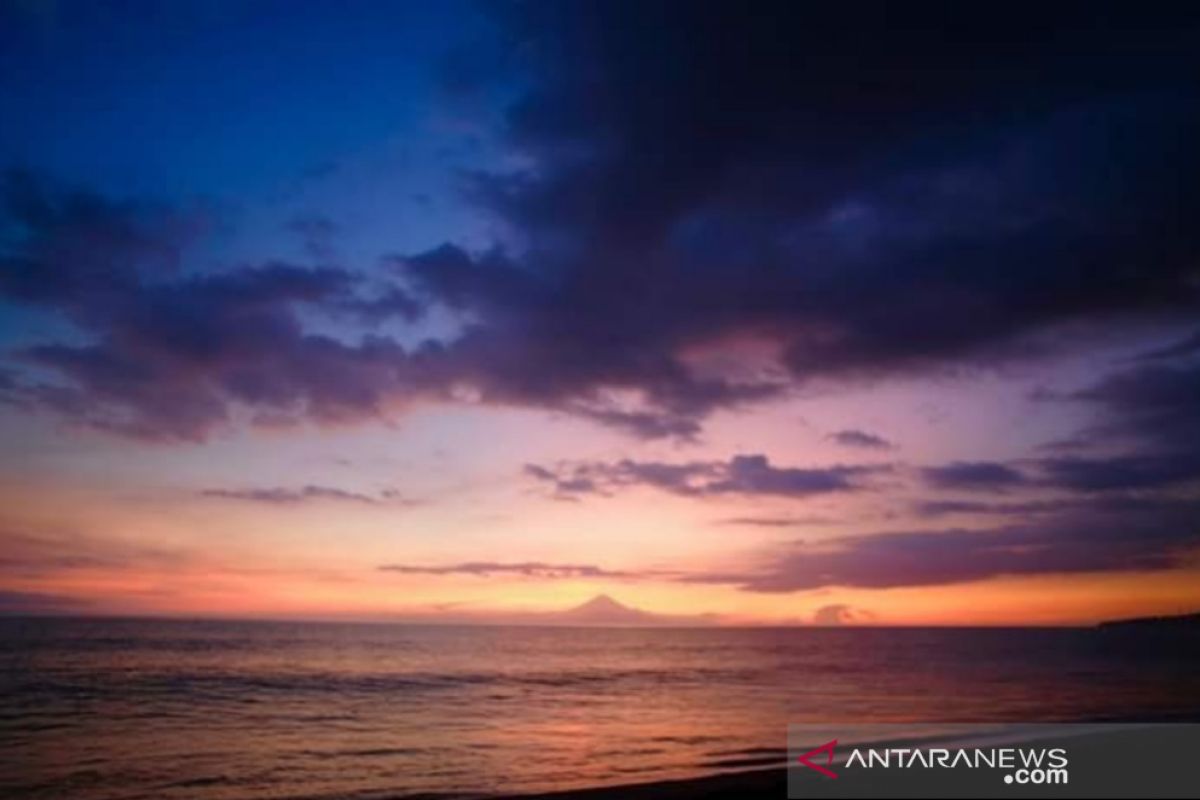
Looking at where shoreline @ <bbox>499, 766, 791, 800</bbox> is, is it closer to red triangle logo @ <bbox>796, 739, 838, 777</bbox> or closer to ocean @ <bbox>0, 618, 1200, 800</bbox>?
red triangle logo @ <bbox>796, 739, 838, 777</bbox>

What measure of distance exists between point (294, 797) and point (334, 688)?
33165 millimetres

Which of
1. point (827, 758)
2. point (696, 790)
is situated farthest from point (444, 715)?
point (696, 790)

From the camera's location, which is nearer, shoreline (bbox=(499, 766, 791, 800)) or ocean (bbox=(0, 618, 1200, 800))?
shoreline (bbox=(499, 766, 791, 800))

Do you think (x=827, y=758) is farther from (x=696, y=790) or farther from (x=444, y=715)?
(x=444, y=715)

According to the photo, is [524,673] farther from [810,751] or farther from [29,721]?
[810,751]

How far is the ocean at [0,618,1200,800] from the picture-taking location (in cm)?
2292

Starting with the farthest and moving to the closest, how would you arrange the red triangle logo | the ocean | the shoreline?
the ocean, the red triangle logo, the shoreline

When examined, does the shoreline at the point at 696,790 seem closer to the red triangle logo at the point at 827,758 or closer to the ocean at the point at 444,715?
the red triangle logo at the point at 827,758

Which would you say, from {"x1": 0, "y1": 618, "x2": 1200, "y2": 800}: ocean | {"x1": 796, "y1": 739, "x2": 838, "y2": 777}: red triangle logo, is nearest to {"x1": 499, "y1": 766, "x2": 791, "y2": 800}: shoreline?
{"x1": 796, "y1": 739, "x2": 838, "y2": 777}: red triangle logo

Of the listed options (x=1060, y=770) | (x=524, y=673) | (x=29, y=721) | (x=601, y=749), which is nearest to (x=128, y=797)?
(x=601, y=749)

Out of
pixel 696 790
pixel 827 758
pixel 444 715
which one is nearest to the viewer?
pixel 696 790

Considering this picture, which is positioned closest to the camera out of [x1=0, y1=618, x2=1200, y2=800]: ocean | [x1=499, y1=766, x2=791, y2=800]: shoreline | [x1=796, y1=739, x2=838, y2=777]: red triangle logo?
[x1=499, y1=766, x2=791, y2=800]: shoreline

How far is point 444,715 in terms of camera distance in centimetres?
3812

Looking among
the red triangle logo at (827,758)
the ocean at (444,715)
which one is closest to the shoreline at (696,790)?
the red triangle logo at (827,758)
